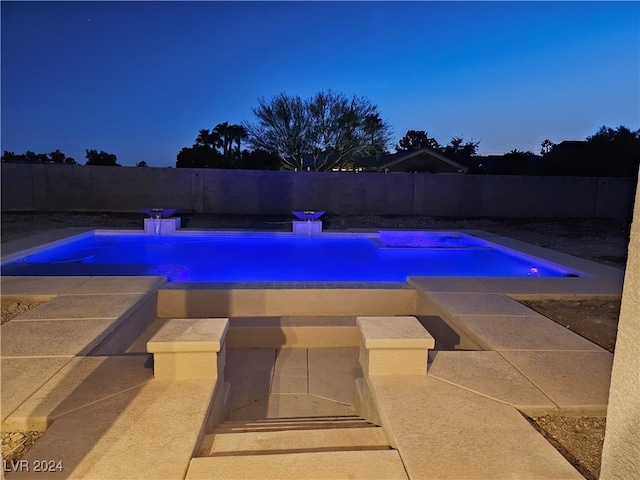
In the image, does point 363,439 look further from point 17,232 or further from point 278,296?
point 17,232

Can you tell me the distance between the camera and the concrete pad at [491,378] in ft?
8.12

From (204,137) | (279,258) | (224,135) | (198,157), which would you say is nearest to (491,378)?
(279,258)

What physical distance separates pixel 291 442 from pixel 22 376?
6.42 feet

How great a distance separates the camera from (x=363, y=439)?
2180 millimetres

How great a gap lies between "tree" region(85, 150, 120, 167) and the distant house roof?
18220 mm

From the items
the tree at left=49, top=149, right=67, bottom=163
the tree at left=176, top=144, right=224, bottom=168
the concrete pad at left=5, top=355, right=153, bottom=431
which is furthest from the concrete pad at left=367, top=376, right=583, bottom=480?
the tree at left=49, top=149, right=67, bottom=163

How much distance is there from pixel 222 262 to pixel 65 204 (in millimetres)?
9441

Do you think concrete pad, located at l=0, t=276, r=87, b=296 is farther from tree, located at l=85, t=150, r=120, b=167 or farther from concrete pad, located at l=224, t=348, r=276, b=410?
tree, located at l=85, t=150, r=120, b=167

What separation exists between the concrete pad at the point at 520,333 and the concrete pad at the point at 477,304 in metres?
0.14

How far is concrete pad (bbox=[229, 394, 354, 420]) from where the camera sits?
3.22m

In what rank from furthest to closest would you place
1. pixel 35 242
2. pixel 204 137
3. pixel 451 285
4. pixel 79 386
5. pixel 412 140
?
pixel 412 140 < pixel 204 137 < pixel 35 242 < pixel 451 285 < pixel 79 386

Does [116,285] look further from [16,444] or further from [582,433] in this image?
[582,433]

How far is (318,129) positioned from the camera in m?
21.0

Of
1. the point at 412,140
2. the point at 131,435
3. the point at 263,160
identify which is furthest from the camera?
the point at 412,140
